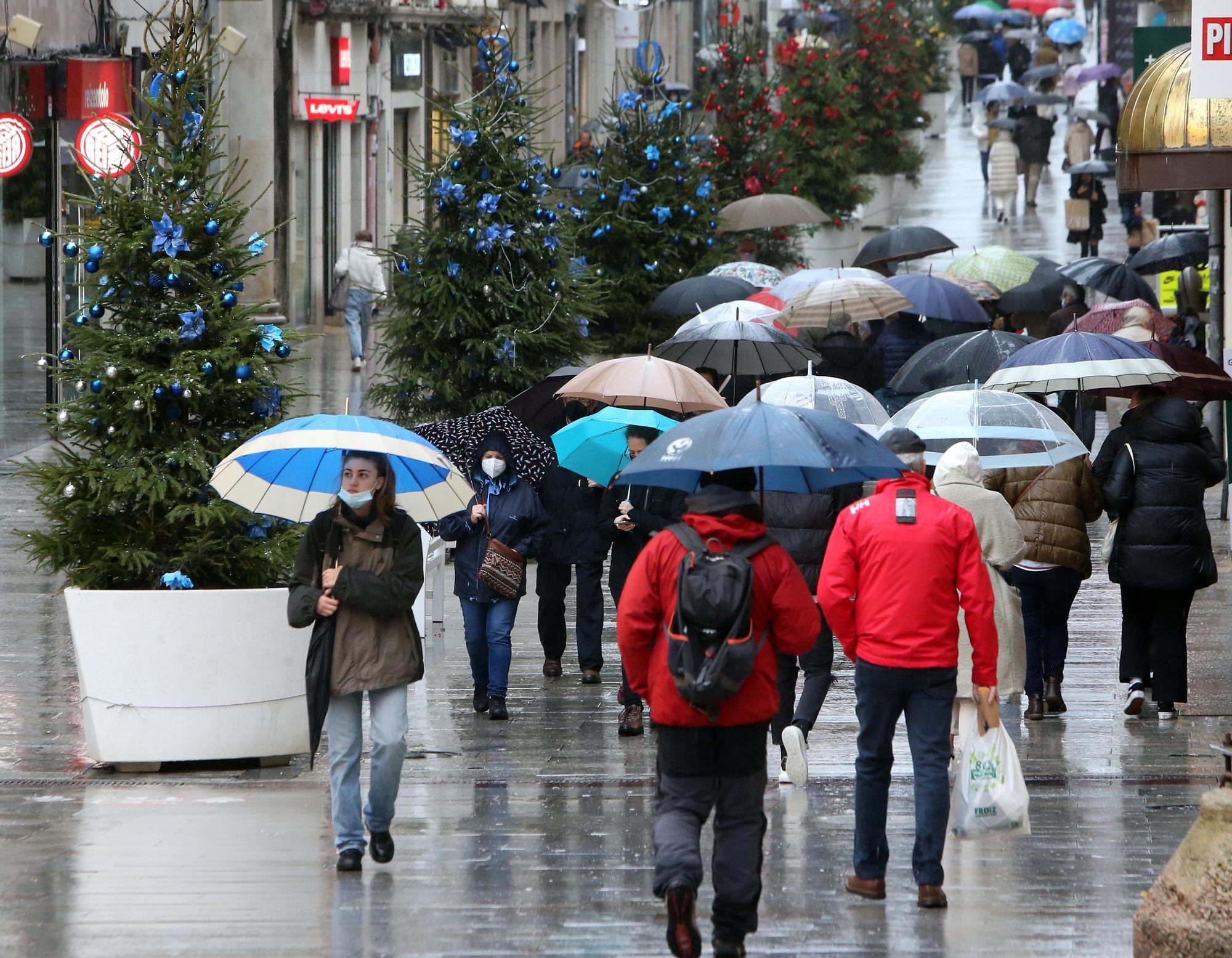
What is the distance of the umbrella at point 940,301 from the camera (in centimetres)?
1719

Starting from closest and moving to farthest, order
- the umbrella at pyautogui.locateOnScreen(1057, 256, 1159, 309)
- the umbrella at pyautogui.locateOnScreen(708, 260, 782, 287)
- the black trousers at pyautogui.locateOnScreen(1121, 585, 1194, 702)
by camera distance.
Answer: the black trousers at pyautogui.locateOnScreen(1121, 585, 1194, 702), the umbrella at pyautogui.locateOnScreen(1057, 256, 1159, 309), the umbrella at pyautogui.locateOnScreen(708, 260, 782, 287)

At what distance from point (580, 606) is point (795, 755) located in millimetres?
3227

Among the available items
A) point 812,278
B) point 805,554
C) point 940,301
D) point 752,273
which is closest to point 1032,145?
point 752,273

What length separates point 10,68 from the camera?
794 inches

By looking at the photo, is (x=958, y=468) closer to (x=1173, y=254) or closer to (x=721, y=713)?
(x=721, y=713)

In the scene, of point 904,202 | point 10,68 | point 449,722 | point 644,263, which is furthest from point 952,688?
point 904,202

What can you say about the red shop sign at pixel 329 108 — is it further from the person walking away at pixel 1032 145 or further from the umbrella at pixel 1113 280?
the umbrella at pixel 1113 280

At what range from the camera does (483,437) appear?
10984 millimetres

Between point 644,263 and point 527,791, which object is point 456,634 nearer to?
point 527,791

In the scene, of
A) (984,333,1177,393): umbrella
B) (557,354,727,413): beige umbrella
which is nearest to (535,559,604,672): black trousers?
(557,354,727,413): beige umbrella

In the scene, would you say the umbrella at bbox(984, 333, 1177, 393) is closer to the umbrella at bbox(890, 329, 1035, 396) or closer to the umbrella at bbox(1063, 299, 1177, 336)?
the umbrella at bbox(890, 329, 1035, 396)

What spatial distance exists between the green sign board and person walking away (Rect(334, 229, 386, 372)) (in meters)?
10.7

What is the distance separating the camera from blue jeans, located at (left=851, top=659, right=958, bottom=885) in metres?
7.21

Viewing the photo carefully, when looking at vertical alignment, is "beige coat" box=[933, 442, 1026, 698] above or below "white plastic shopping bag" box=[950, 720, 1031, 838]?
above
